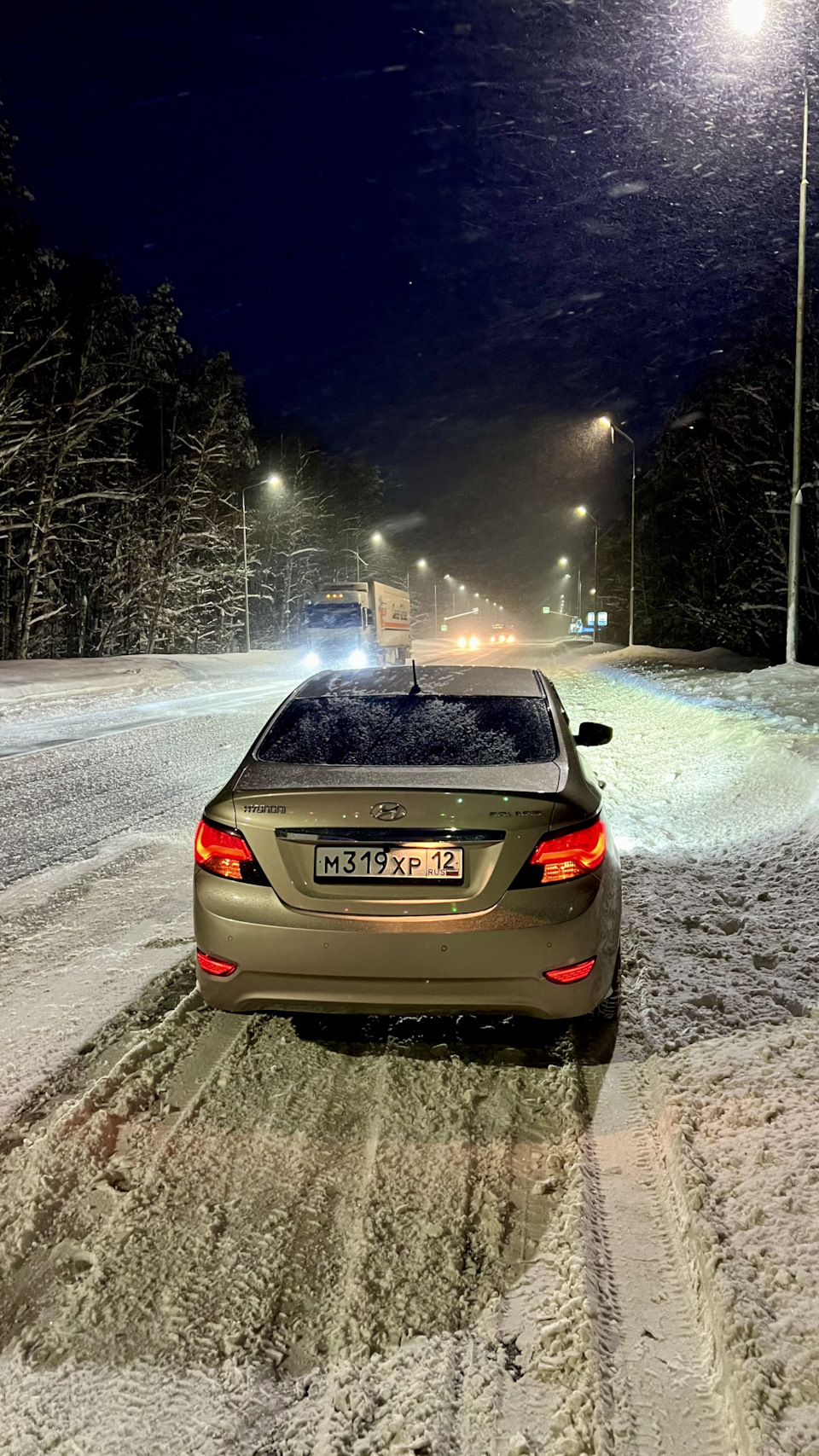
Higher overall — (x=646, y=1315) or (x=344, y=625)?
(x=344, y=625)

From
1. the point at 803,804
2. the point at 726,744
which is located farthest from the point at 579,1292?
the point at 726,744

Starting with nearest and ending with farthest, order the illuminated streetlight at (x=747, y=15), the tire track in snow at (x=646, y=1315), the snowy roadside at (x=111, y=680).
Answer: the tire track in snow at (x=646, y=1315), the illuminated streetlight at (x=747, y=15), the snowy roadside at (x=111, y=680)

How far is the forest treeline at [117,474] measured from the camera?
28578mm

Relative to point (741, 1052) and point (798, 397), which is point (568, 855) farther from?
point (798, 397)

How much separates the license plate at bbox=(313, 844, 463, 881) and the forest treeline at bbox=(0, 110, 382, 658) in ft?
85.9

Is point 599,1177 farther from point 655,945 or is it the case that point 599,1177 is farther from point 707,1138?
point 655,945

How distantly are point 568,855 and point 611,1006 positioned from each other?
36.6 inches

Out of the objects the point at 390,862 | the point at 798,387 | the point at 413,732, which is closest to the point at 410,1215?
the point at 390,862

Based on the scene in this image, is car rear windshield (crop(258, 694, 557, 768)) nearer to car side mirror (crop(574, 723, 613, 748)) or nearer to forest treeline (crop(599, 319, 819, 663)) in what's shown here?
car side mirror (crop(574, 723, 613, 748))

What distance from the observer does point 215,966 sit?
341 cm

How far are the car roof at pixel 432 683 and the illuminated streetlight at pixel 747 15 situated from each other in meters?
13.4

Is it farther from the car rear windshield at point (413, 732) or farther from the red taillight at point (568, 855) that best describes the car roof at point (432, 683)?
the red taillight at point (568, 855)

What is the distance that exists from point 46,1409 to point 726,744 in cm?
1077

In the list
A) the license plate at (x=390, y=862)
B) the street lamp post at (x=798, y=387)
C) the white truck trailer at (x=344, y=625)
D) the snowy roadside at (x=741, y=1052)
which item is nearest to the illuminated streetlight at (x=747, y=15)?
the street lamp post at (x=798, y=387)
